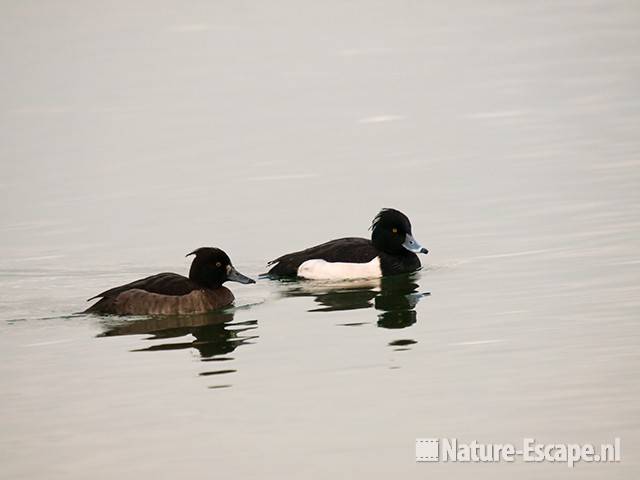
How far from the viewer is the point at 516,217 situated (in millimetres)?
22031

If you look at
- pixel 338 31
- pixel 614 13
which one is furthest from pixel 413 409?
pixel 338 31

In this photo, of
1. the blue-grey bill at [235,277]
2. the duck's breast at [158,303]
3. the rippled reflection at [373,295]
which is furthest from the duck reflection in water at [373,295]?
the duck's breast at [158,303]

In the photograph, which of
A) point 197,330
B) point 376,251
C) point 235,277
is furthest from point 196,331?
point 376,251

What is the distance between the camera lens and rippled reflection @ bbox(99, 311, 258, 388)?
52.4ft

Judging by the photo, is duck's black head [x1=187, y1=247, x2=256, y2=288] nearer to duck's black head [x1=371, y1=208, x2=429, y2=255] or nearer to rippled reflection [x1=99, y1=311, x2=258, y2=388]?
rippled reflection [x1=99, y1=311, x2=258, y2=388]

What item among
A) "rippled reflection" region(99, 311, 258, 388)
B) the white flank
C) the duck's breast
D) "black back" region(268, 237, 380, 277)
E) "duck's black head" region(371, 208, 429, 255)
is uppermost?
"duck's black head" region(371, 208, 429, 255)

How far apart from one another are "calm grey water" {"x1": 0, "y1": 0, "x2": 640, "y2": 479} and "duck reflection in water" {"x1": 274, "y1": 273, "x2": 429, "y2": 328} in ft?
0.20

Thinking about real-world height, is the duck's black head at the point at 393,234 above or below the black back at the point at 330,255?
above

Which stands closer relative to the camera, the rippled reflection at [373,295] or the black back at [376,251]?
the rippled reflection at [373,295]

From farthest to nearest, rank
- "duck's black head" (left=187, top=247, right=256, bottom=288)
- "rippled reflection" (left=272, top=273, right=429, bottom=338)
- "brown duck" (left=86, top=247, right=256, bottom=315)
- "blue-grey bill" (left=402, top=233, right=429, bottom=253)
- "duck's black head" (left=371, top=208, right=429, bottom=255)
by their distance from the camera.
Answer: "duck's black head" (left=371, top=208, right=429, bottom=255)
"blue-grey bill" (left=402, top=233, right=429, bottom=253)
"duck's black head" (left=187, top=247, right=256, bottom=288)
"brown duck" (left=86, top=247, right=256, bottom=315)
"rippled reflection" (left=272, top=273, right=429, bottom=338)

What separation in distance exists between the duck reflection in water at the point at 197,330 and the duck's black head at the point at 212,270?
1.33ft

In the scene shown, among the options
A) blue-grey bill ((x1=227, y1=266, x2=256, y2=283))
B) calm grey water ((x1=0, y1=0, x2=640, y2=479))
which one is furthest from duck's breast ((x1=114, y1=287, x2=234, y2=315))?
blue-grey bill ((x1=227, y1=266, x2=256, y2=283))

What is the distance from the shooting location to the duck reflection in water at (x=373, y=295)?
17.3m

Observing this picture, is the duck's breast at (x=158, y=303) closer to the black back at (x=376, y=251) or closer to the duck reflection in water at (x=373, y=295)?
the duck reflection in water at (x=373, y=295)
